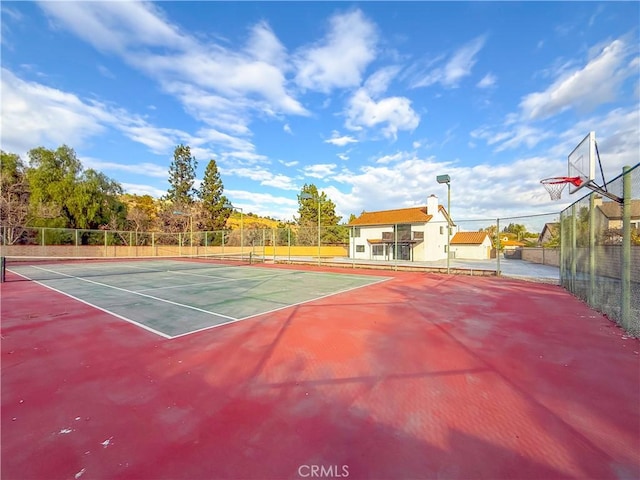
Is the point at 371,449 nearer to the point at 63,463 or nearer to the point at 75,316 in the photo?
the point at 63,463

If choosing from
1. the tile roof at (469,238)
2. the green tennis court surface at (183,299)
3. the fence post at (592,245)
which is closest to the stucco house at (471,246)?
the tile roof at (469,238)

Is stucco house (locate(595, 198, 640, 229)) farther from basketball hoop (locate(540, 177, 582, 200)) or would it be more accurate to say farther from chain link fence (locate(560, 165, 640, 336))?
basketball hoop (locate(540, 177, 582, 200))

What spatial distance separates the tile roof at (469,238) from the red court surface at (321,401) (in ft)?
115

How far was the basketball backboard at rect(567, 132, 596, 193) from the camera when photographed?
743cm

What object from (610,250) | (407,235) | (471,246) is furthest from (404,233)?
(610,250)

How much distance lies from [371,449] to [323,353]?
2.15 meters

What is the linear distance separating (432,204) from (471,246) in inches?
386

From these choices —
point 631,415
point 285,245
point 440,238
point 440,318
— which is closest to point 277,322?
point 440,318

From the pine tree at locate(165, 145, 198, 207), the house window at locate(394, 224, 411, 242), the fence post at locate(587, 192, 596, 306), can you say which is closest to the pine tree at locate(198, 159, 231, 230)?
the pine tree at locate(165, 145, 198, 207)

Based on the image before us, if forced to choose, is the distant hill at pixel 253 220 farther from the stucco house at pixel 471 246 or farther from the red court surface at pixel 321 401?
the red court surface at pixel 321 401

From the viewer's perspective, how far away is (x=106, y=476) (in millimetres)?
2148

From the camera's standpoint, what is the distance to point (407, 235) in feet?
105

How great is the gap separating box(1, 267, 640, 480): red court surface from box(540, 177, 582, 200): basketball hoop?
4724mm

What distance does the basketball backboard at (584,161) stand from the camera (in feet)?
24.4
